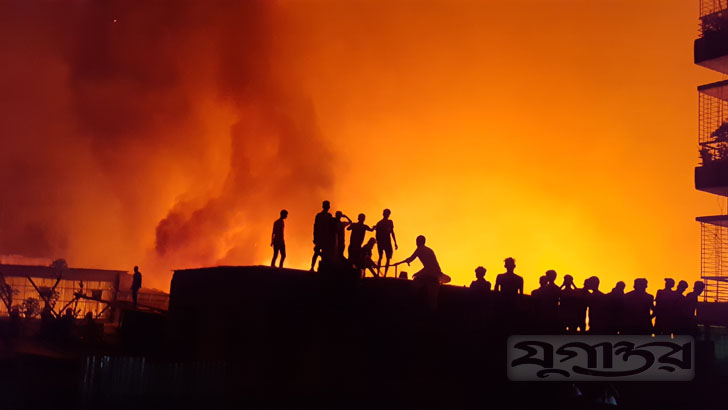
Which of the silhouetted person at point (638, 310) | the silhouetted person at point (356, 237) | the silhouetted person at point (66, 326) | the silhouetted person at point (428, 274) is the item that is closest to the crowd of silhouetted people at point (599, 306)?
the silhouetted person at point (638, 310)

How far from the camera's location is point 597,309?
16.8m

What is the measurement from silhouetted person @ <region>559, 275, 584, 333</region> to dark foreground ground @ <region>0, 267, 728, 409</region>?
0.59m

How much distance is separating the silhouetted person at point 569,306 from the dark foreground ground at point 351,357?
0.59m

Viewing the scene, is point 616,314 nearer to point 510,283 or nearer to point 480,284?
point 510,283

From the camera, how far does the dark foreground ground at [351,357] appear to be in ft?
55.4

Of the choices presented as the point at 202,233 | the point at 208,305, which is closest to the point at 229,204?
the point at 202,233

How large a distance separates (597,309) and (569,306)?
55cm

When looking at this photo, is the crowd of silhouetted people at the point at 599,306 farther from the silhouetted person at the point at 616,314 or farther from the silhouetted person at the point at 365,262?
the silhouetted person at the point at 365,262

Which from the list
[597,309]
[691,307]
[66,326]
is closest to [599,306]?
[597,309]

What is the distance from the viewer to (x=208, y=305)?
66.9ft

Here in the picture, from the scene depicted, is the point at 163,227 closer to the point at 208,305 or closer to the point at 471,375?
the point at 208,305

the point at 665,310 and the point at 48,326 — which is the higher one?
the point at 665,310

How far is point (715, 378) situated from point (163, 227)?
174 feet

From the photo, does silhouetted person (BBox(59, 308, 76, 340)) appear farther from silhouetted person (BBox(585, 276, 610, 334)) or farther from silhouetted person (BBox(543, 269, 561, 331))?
silhouetted person (BBox(585, 276, 610, 334))
